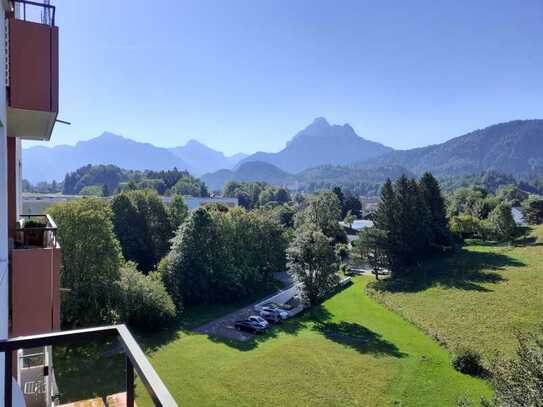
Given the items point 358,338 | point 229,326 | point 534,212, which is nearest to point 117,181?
point 534,212

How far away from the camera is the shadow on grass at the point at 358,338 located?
19.6 metres

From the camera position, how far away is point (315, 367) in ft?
57.8

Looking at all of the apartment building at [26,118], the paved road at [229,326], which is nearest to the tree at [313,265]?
the paved road at [229,326]

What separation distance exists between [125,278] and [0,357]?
19217mm

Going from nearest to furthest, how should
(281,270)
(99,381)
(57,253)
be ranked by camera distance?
(57,253), (99,381), (281,270)

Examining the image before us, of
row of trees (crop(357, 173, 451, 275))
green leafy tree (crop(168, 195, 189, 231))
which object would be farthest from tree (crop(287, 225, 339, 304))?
green leafy tree (crop(168, 195, 189, 231))

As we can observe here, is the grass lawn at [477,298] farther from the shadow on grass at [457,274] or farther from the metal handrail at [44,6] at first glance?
the metal handrail at [44,6]

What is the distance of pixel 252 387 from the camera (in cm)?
1567

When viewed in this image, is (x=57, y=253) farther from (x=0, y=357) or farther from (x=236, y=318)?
(x=236, y=318)

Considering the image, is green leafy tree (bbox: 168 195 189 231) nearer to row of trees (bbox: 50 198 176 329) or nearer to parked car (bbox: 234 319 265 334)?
row of trees (bbox: 50 198 176 329)

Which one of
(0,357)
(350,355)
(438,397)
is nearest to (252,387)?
(350,355)

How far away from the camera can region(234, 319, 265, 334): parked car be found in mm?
22172

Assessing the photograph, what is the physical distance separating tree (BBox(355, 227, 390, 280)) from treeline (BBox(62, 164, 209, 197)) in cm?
6545

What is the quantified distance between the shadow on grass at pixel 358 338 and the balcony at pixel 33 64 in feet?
61.8
